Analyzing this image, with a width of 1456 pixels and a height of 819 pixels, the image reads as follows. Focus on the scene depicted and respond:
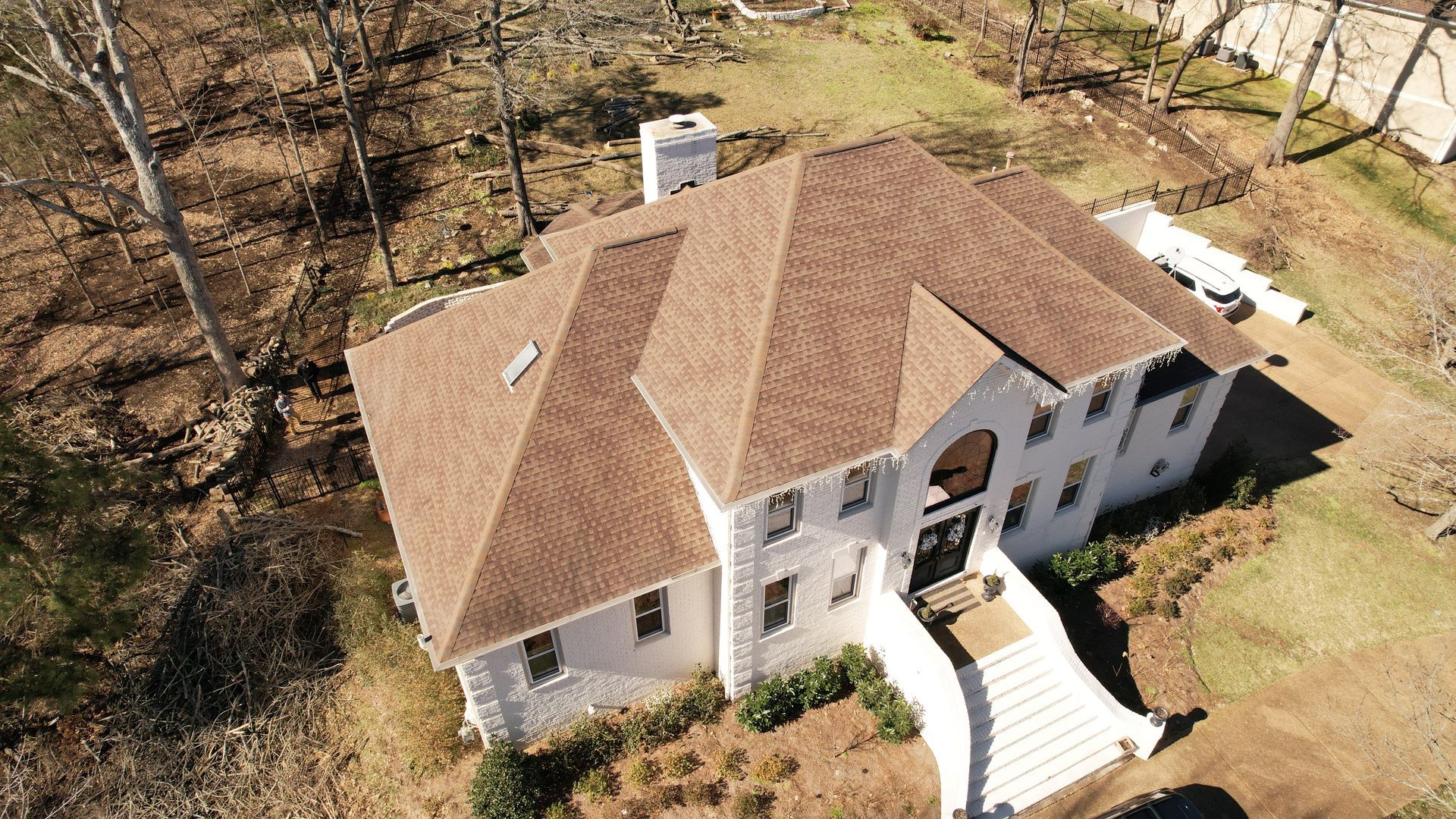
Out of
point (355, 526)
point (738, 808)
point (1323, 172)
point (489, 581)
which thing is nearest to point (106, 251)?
point (355, 526)

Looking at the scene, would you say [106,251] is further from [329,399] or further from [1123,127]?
[1123,127]

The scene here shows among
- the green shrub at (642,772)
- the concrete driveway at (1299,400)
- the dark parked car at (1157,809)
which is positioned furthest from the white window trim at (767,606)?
the concrete driveway at (1299,400)

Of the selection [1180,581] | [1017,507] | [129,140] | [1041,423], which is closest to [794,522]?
[1041,423]

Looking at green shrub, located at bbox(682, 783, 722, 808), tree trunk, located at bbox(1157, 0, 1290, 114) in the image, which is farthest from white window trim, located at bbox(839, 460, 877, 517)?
tree trunk, located at bbox(1157, 0, 1290, 114)

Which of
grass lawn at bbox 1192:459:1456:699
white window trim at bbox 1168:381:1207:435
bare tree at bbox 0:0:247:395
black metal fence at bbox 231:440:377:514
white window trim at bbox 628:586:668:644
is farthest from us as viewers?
black metal fence at bbox 231:440:377:514

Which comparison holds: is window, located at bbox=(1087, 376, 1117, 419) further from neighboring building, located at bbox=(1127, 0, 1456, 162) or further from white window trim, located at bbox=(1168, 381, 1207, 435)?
neighboring building, located at bbox=(1127, 0, 1456, 162)

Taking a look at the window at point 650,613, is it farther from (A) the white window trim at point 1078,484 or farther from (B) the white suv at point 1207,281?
(B) the white suv at point 1207,281
